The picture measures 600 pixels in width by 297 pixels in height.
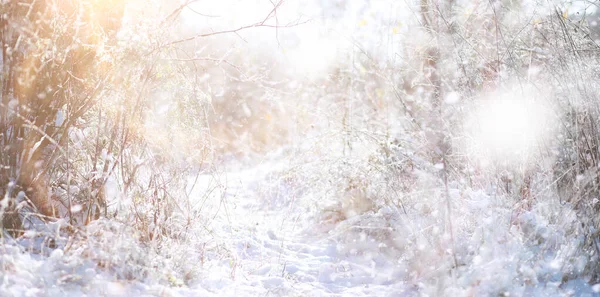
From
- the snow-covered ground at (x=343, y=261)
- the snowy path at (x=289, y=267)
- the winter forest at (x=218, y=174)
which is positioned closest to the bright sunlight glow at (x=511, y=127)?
the winter forest at (x=218, y=174)

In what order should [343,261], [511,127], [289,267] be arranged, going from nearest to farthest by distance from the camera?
[511,127], [289,267], [343,261]

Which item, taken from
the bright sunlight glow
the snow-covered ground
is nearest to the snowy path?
the snow-covered ground

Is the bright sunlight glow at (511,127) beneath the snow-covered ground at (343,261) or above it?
above

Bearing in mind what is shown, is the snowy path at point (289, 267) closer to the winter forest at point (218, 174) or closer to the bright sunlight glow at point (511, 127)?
the winter forest at point (218, 174)

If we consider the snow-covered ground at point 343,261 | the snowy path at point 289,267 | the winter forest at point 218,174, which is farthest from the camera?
the snowy path at point 289,267

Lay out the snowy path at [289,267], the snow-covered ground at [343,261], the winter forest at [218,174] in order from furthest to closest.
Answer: the snowy path at [289,267]
the winter forest at [218,174]
the snow-covered ground at [343,261]

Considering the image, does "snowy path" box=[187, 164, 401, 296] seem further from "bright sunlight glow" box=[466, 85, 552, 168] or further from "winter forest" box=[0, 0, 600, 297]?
"bright sunlight glow" box=[466, 85, 552, 168]

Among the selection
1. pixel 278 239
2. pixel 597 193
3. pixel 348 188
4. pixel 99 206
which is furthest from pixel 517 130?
pixel 99 206

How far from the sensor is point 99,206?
3.21 meters

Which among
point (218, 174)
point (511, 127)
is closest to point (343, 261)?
point (218, 174)

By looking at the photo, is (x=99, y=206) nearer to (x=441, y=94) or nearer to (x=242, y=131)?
(x=441, y=94)

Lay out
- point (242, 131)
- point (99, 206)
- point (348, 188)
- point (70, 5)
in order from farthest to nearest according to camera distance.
→ point (242, 131) < point (348, 188) < point (99, 206) < point (70, 5)

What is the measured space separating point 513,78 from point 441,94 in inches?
41.7

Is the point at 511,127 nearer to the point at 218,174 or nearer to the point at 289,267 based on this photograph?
the point at 289,267
